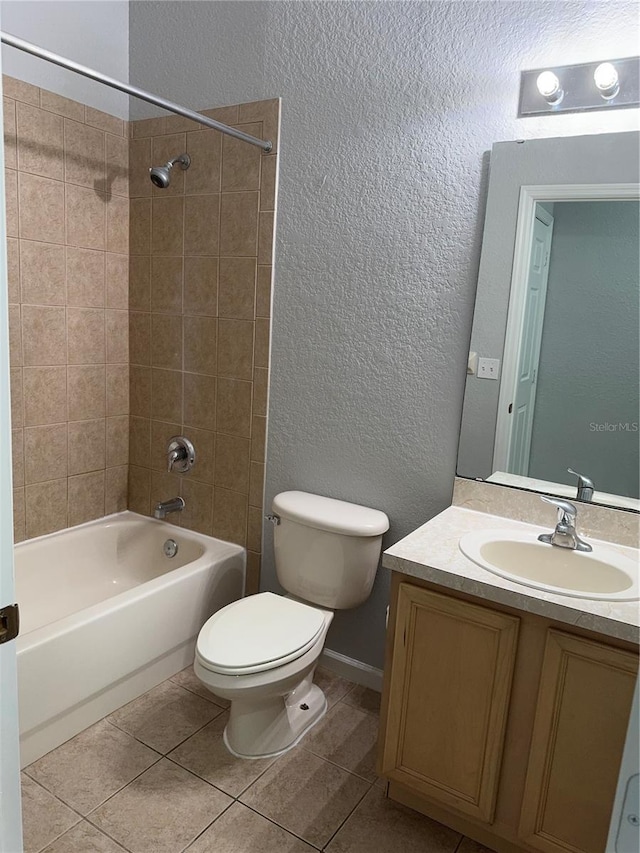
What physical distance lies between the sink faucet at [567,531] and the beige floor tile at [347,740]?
0.94 m

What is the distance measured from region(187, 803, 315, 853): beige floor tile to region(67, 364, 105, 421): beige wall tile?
166 cm

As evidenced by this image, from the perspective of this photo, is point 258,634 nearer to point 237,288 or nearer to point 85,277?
point 237,288

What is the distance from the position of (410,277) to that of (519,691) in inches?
51.7

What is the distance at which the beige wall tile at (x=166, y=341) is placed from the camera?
9.16ft

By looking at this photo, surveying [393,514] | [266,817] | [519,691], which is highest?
[393,514]

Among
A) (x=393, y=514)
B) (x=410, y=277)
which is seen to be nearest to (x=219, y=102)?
(x=410, y=277)

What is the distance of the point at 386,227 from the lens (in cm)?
222

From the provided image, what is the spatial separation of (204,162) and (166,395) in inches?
38.6

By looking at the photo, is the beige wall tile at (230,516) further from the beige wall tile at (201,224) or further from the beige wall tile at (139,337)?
the beige wall tile at (201,224)

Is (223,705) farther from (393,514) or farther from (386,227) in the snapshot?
(386,227)

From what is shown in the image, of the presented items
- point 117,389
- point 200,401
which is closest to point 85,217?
point 117,389


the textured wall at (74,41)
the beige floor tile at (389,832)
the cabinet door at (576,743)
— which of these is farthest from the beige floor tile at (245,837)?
the textured wall at (74,41)

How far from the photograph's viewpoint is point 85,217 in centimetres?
268

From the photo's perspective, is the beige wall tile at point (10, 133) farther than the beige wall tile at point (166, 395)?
No
